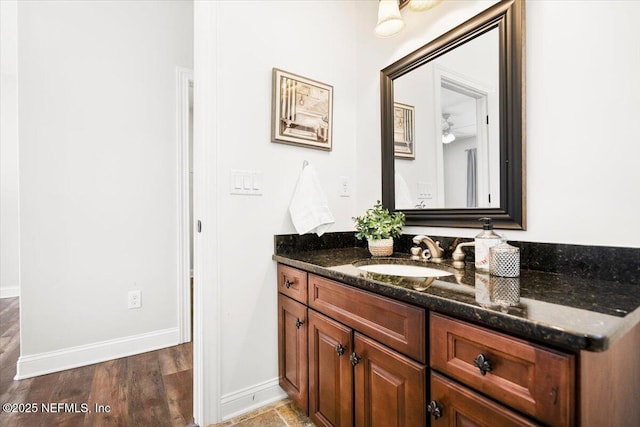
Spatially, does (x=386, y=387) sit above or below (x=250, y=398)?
above

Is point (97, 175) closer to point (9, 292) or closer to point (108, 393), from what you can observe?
point (108, 393)

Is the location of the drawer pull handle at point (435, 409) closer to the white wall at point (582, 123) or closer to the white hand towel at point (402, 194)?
the white wall at point (582, 123)

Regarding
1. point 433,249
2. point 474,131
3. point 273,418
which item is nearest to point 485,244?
point 433,249

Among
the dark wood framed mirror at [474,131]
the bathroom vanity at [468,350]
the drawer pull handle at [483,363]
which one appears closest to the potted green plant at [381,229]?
the dark wood framed mirror at [474,131]

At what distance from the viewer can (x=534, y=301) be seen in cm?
70

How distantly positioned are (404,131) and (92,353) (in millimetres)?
2529

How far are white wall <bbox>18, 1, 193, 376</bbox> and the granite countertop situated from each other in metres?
1.81

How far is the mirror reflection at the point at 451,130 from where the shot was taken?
123 cm

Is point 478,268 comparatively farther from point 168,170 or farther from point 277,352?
point 168,170

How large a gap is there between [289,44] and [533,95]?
1.24 metres

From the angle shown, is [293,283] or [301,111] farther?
[301,111]

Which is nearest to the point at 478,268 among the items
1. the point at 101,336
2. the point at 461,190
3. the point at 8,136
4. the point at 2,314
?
the point at 461,190

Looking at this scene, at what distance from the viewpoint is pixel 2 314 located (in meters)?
2.93

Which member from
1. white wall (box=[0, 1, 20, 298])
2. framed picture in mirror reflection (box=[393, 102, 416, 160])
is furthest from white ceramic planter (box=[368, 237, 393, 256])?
white wall (box=[0, 1, 20, 298])
